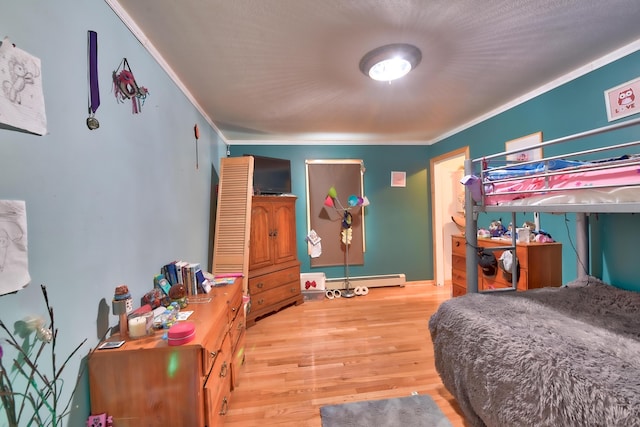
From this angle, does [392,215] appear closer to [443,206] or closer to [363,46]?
[443,206]

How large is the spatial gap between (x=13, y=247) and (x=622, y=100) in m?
3.26

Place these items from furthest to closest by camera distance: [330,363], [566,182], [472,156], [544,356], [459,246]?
[472,156] → [459,246] → [330,363] → [566,182] → [544,356]

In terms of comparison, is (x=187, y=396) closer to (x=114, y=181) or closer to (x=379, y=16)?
(x=114, y=181)

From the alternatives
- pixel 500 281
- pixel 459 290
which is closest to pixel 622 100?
pixel 500 281

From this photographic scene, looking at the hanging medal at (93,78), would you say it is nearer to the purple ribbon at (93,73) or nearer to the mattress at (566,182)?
the purple ribbon at (93,73)

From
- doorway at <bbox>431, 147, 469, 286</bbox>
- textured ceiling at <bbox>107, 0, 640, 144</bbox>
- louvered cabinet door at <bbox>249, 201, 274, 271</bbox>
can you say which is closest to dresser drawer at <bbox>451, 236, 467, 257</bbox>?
doorway at <bbox>431, 147, 469, 286</bbox>

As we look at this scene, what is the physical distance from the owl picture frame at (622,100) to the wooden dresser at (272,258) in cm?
293

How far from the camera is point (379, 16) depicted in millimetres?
1408

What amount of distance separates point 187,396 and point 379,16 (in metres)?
2.05

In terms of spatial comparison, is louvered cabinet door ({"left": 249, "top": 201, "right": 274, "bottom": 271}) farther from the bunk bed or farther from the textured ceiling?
the bunk bed

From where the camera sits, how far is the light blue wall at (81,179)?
835 millimetres

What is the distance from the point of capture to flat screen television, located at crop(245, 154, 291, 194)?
3205 millimetres

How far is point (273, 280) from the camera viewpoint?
310cm

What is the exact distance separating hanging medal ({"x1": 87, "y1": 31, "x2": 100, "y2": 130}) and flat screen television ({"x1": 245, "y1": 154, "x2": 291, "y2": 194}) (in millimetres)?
2022
